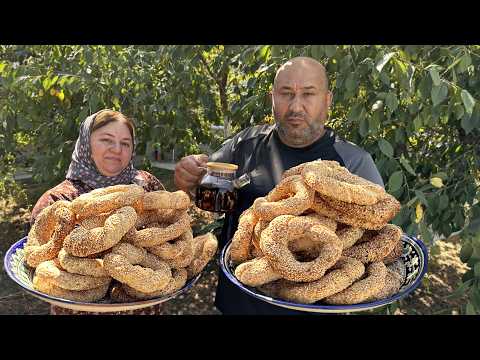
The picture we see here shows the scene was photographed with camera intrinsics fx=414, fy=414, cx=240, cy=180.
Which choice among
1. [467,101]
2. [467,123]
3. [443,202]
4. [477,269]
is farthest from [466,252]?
[467,101]

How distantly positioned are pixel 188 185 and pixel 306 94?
78 cm

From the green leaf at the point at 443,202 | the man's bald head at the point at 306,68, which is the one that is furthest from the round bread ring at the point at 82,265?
the green leaf at the point at 443,202

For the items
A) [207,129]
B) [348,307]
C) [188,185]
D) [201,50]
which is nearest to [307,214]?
[348,307]

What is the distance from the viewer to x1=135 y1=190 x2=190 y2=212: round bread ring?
1.61 m

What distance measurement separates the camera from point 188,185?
2170mm

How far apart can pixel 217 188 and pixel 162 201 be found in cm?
29

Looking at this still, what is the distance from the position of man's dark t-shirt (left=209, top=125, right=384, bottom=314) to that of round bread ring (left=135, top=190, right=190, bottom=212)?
669 mm

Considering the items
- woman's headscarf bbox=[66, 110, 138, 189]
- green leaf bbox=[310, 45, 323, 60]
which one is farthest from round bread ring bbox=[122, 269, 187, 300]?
green leaf bbox=[310, 45, 323, 60]

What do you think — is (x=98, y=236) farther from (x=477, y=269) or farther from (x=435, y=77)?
(x=477, y=269)

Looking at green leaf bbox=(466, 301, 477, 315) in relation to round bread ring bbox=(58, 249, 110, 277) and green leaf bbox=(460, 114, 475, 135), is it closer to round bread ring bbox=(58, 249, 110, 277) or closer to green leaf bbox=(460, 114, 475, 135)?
green leaf bbox=(460, 114, 475, 135)

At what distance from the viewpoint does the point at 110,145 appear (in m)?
2.07

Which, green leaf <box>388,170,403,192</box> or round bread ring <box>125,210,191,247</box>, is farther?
green leaf <box>388,170,403,192</box>

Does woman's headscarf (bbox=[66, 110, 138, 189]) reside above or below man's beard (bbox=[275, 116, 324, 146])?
below

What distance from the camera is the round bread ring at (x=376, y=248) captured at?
1508 mm
